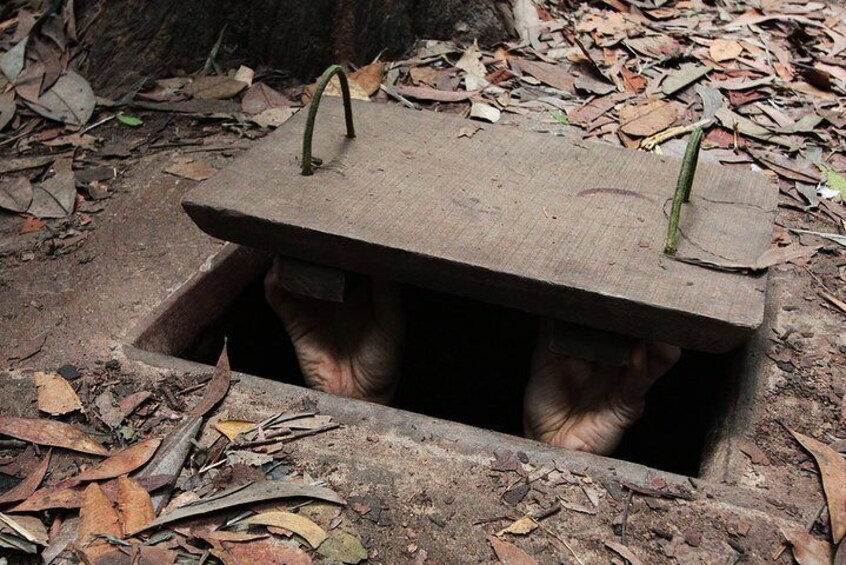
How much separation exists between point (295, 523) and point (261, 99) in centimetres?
238

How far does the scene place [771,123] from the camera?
3.66 meters

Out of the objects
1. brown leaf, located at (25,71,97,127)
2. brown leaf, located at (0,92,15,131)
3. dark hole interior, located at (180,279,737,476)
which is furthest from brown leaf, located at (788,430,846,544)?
brown leaf, located at (0,92,15,131)

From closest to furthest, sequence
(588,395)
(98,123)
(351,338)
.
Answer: (588,395) < (351,338) < (98,123)

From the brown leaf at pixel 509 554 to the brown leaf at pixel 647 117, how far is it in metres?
2.17

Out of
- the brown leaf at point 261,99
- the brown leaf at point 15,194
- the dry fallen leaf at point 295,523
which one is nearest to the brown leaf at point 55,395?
the dry fallen leaf at point 295,523

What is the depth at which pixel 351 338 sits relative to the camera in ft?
9.59

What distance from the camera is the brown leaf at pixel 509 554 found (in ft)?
5.98

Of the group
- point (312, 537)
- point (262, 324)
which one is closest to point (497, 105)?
point (262, 324)

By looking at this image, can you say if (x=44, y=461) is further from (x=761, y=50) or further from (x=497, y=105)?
(x=761, y=50)

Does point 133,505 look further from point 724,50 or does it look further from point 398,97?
point 724,50

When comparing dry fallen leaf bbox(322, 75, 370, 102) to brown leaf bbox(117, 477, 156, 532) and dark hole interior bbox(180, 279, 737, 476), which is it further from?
brown leaf bbox(117, 477, 156, 532)

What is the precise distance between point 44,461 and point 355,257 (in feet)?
3.01

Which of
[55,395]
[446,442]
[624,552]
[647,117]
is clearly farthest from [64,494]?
[647,117]

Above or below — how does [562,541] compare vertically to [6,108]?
below
